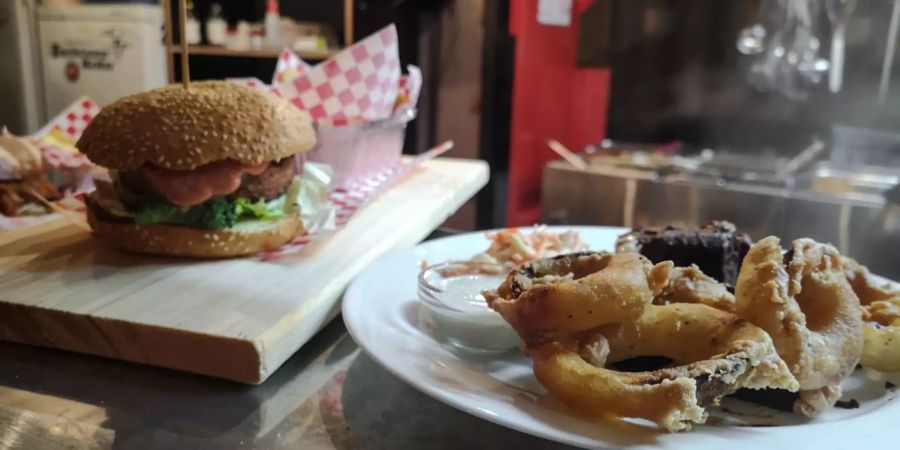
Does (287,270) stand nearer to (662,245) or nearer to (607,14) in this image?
(662,245)

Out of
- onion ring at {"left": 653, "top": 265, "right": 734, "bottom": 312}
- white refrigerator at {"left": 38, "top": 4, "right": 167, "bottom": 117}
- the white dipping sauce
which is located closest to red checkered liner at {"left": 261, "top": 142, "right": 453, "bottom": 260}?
the white dipping sauce

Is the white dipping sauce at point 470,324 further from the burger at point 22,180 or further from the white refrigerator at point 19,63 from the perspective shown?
the white refrigerator at point 19,63

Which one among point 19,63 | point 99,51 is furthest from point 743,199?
point 19,63

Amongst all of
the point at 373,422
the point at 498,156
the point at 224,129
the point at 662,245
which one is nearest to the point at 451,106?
the point at 498,156

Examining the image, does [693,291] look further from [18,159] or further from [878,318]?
[18,159]

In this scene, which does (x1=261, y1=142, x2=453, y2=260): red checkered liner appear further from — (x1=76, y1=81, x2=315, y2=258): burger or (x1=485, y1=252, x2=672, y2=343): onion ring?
(x1=485, y1=252, x2=672, y2=343): onion ring
